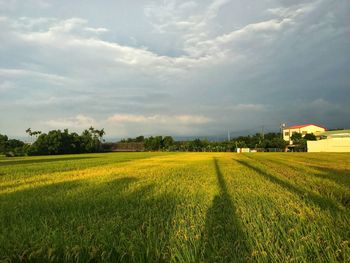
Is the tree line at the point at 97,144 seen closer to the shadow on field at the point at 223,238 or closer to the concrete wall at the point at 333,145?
the concrete wall at the point at 333,145

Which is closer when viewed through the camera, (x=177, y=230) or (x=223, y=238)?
(x=223, y=238)

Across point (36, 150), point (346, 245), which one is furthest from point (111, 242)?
point (36, 150)

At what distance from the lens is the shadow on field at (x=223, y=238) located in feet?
9.96

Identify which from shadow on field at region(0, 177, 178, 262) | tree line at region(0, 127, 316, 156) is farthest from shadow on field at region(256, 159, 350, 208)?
tree line at region(0, 127, 316, 156)

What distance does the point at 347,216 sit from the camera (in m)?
4.66

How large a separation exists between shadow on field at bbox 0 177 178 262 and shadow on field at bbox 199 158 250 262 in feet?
1.44

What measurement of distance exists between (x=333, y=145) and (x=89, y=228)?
64.4 m

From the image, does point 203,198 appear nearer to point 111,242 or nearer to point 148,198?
point 148,198

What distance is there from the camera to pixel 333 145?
199ft

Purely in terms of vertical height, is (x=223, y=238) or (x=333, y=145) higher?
(x=333, y=145)

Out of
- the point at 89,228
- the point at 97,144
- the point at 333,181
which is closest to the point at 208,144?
the point at 97,144

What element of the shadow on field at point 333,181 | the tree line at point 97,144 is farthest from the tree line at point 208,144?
the shadow on field at point 333,181

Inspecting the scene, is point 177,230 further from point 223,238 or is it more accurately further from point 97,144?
point 97,144

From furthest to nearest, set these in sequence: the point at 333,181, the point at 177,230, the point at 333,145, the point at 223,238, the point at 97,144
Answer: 1. the point at 97,144
2. the point at 333,145
3. the point at 333,181
4. the point at 177,230
5. the point at 223,238
